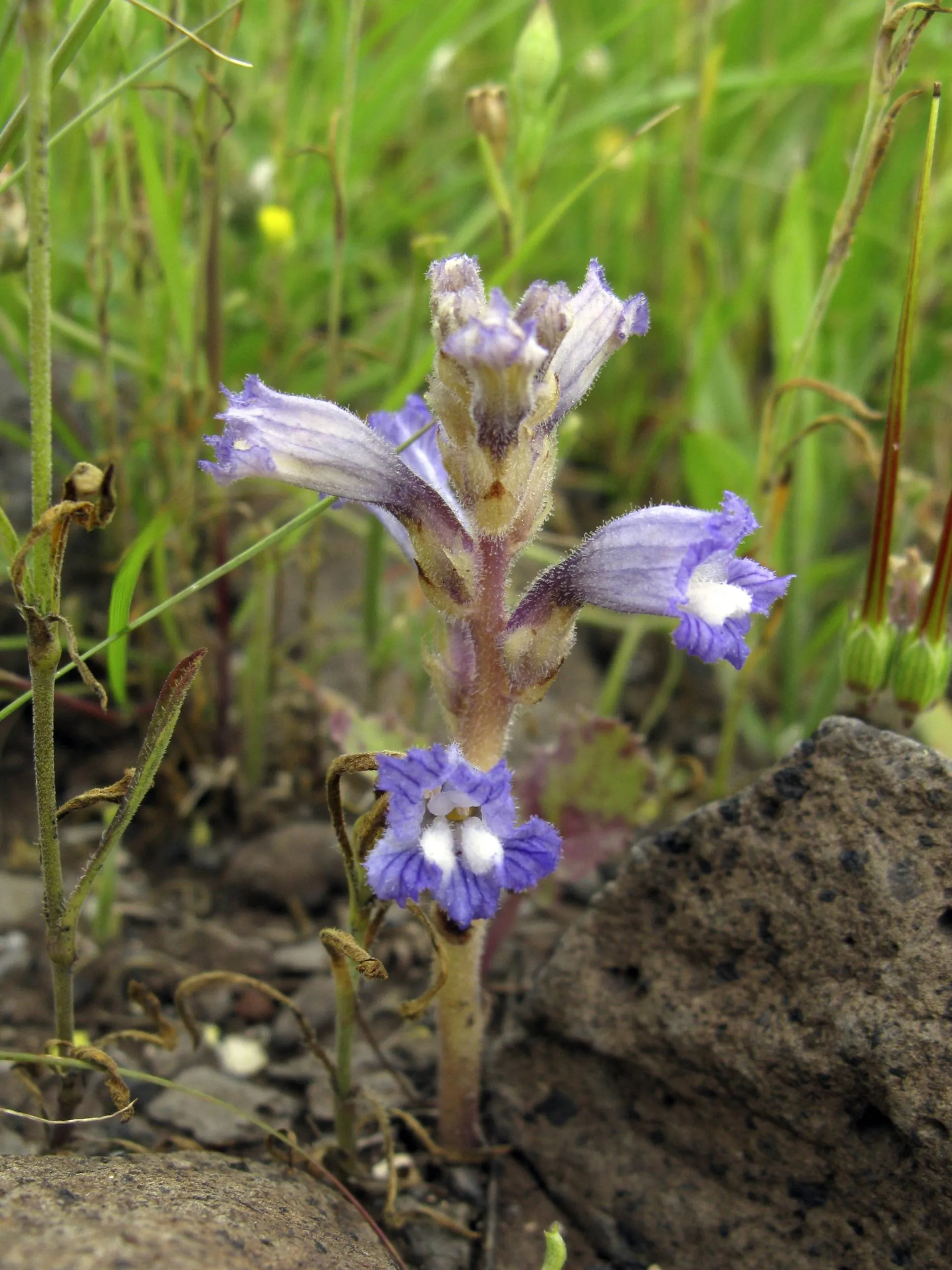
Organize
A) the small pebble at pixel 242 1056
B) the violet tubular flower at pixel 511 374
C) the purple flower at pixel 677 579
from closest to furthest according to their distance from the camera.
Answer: the violet tubular flower at pixel 511 374 → the purple flower at pixel 677 579 → the small pebble at pixel 242 1056

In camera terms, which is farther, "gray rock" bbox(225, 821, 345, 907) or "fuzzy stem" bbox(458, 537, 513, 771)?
"gray rock" bbox(225, 821, 345, 907)

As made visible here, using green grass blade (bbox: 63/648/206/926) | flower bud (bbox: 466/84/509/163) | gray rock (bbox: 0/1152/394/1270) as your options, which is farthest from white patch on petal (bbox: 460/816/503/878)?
flower bud (bbox: 466/84/509/163)

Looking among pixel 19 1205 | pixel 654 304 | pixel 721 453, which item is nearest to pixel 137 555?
pixel 19 1205

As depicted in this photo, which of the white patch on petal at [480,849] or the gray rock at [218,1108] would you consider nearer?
the white patch on petal at [480,849]

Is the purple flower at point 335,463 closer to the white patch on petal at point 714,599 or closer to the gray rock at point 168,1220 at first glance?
the white patch on petal at point 714,599

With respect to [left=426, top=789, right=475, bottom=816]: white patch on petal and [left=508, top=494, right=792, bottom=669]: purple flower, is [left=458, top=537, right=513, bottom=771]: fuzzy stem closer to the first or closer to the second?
[left=508, top=494, right=792, bottom=669]: purple flower

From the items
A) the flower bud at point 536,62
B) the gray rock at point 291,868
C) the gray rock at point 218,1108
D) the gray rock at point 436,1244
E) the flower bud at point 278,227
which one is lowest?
the gray rock at point 436,1244

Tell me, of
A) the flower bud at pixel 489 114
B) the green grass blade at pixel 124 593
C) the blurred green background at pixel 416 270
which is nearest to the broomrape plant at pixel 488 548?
the green grass blade at pixel 124 593

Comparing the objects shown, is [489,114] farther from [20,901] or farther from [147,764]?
[20,901]
